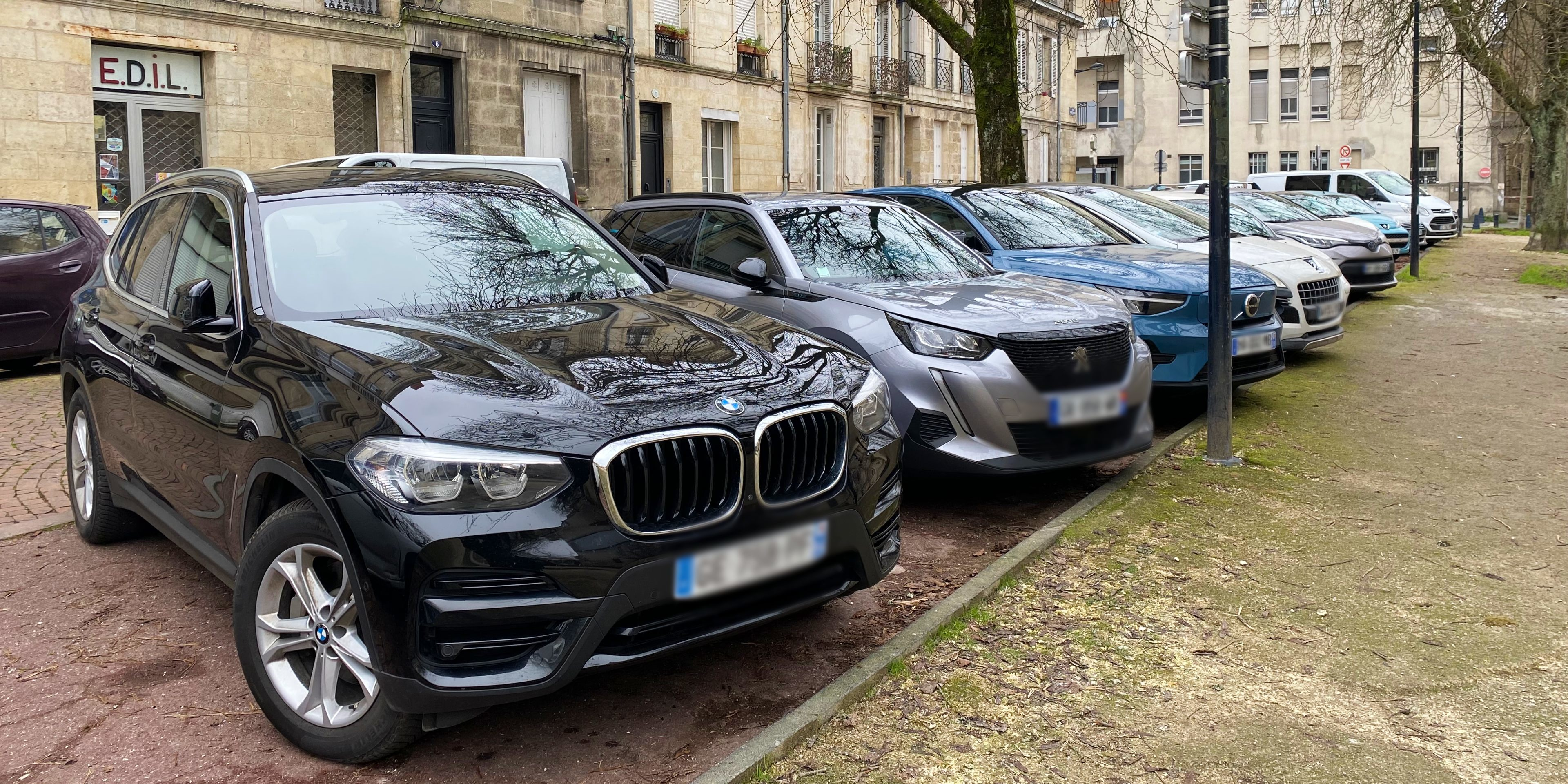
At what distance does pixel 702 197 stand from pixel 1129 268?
3.09 meters

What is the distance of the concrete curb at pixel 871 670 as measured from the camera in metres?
3.30

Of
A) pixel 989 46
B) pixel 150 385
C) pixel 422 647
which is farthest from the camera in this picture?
pixel 989 46

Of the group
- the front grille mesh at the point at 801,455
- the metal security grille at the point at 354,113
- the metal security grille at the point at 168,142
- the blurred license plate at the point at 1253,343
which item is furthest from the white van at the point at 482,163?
the metal security grille at the point at 354,113

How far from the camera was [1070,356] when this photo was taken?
236 inches

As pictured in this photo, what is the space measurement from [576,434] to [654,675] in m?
1.29

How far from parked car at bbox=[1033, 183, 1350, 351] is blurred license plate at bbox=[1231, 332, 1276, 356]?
1.32 m

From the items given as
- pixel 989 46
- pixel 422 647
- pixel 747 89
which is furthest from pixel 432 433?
pixel 747 89

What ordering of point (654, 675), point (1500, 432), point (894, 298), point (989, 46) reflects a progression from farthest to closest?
point (989, 46) → point (1500, 432) → point (894, 298) → point (654, 675)

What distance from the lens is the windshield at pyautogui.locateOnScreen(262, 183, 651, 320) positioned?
407 centimetres

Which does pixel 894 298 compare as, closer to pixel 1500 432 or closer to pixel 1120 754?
pixel 1120 754

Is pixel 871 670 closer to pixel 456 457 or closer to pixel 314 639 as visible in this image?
pixel 456 457

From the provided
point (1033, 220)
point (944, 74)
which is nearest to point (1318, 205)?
point (1033, 220)

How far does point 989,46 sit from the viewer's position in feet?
46.0

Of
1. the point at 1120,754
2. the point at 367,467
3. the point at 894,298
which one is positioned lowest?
the point at 1120,754
